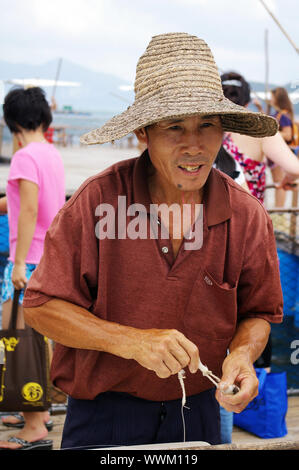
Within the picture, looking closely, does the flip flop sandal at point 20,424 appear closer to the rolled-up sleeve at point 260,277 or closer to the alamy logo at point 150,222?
the rolled-up sleeve at point 260,277

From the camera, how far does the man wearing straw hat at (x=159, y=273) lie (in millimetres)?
1363

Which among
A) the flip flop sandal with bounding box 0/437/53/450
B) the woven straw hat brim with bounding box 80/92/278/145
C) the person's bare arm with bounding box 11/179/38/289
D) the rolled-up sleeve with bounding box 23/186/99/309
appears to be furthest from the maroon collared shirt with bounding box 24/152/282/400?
the flip flop sandal with bounding box 0/437/53/450

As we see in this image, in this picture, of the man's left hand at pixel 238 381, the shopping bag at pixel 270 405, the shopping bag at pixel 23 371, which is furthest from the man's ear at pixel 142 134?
the shopping bag at pixel 270 405

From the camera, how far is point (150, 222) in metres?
1.44

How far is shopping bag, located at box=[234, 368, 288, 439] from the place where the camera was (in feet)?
9.55

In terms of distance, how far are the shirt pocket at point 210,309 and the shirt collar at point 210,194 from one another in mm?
144

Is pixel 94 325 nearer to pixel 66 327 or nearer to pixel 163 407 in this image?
pixel 66 327

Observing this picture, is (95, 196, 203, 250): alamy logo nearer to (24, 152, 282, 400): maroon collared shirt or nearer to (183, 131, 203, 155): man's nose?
(24, 152, 282, 400): maroon collared shirt

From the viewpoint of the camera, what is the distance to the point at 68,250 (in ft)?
4.48

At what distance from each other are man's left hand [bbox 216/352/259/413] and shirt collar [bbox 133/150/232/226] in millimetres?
328

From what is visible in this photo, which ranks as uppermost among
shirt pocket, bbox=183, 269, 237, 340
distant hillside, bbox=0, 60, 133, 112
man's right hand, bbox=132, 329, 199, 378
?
distant hillside, bbox=0, 60, 133, 112

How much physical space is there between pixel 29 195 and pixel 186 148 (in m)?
1.35
